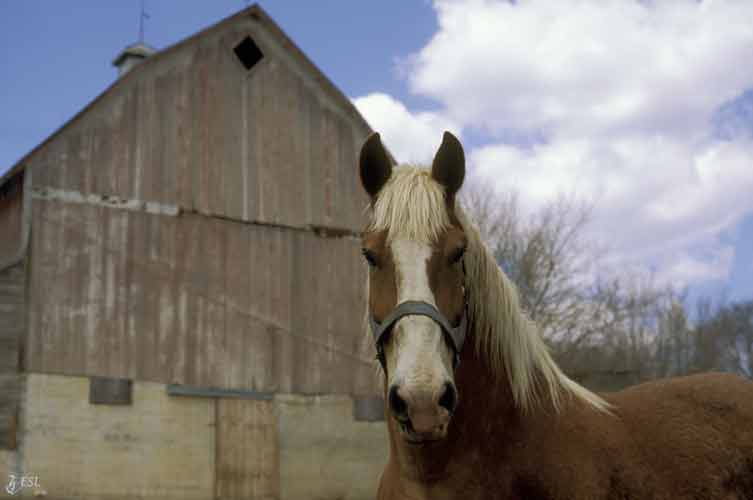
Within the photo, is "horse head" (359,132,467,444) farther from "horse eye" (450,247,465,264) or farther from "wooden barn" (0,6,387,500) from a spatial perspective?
"wooden barn" (0,6,387,500)

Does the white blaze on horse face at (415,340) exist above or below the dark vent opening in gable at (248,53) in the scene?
below

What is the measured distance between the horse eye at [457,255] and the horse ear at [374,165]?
515 millimetres

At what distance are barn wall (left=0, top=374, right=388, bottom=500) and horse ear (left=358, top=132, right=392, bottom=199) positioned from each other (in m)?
8.78

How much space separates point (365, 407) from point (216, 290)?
3.20 meters

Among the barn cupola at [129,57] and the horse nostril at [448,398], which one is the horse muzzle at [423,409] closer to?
the horse nostril at [448,398]

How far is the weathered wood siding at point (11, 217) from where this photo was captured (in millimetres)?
11805

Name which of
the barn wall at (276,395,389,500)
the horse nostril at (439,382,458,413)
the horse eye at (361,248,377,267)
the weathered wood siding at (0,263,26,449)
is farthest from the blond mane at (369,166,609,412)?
the barn wall at (276,395,389,500)

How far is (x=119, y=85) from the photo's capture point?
12492 mm

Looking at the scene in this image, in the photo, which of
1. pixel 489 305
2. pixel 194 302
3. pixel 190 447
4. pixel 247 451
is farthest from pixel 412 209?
pixel 247 451

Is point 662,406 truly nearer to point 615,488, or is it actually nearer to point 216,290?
A: point 615,488

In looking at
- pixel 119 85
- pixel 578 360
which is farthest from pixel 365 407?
pixel 578 360

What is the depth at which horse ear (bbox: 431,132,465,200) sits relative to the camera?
3.43 metres

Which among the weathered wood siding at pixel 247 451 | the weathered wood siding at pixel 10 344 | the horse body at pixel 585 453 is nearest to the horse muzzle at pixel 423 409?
the horse body at pixel 585 453

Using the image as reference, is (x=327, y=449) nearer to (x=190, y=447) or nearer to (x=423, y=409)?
(x=190, y=447)
